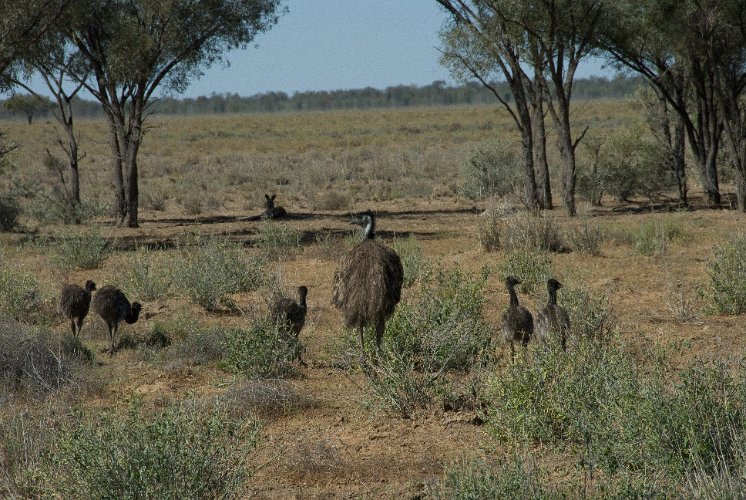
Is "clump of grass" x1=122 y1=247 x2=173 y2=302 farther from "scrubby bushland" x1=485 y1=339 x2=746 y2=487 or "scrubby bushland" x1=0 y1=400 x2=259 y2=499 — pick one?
"scrubby bushland" x1=0 y1=400 x2=259 y2=499

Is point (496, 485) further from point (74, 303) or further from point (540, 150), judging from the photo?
point (540, 150)

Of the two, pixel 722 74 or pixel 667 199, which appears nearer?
pixel 722 74

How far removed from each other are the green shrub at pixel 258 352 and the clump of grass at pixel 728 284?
5752mm

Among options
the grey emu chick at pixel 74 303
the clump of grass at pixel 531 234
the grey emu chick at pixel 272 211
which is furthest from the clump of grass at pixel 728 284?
the grey emu chick at pixel 272 211

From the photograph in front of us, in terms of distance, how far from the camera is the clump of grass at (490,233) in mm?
16734

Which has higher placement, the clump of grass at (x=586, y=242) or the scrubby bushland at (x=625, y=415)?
the clump of grass at (x=586, y=242)

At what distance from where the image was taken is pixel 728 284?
1178 centimetres

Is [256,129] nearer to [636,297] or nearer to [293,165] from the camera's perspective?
[293,165]

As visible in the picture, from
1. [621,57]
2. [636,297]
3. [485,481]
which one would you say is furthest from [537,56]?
[485,481]

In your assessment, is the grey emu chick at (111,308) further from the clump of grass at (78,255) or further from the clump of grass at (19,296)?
the clump of grass at (78,255)

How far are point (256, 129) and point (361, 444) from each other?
84.1 metres

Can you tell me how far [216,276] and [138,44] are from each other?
1028 cm

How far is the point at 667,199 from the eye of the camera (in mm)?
28547

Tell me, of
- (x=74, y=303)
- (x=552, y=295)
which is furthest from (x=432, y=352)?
(x=74, y=303)
